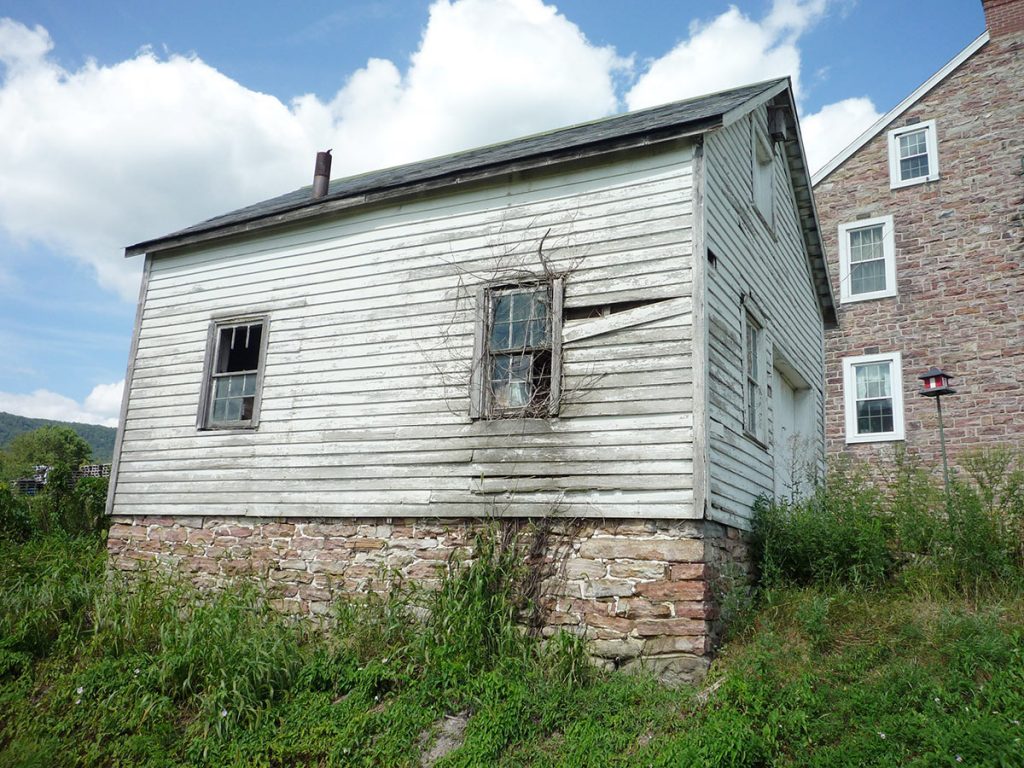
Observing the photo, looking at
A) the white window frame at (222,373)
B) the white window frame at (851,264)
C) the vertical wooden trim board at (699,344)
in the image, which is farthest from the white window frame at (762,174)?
the white window frame at (222,373)

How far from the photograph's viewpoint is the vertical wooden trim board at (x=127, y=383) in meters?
11.1

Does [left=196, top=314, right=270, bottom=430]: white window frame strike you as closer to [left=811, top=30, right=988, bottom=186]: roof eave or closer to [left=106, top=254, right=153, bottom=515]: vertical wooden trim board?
[left=106, top=254, right=153, bottom=515]: vertical wooden trim board

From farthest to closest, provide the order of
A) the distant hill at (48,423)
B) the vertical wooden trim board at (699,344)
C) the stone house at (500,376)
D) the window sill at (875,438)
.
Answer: the distant hill at (48,423)
the window sill at (875,438)
the stone house at (500,376)
the vertical wooden trim board at (699,344)

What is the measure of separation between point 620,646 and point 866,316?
1165 cm

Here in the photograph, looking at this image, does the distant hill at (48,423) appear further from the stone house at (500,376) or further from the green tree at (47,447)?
the stone house at (500,376)

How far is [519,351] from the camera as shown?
29.4ft

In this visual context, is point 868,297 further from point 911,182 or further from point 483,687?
point 483,687

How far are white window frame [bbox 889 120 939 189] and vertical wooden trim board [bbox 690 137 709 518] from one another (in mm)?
10404

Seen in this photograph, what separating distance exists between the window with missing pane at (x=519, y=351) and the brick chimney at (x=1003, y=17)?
521 inches

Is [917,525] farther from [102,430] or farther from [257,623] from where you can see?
[102,430]

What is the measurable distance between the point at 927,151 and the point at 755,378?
31.4 feet

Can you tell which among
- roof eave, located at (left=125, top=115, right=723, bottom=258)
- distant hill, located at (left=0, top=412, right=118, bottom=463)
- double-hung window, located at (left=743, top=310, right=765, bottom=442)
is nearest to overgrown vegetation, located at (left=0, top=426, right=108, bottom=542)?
roof eave, located at (left=125, top=115, right=723, bottom=258)

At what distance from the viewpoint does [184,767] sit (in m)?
6.73

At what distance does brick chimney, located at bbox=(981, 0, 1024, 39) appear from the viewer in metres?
16.3
